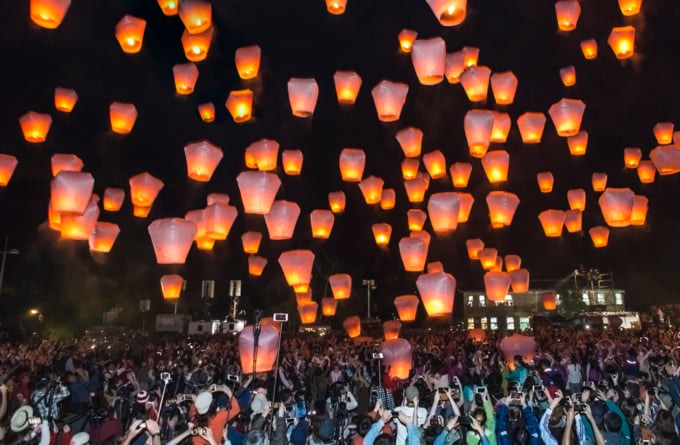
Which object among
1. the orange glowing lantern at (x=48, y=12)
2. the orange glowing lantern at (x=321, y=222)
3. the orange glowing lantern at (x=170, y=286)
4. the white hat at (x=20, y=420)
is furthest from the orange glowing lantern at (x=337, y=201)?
the white hat at (x=20, y=420)

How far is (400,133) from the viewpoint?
15.6 m

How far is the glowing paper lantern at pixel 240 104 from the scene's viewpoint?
13.8 m

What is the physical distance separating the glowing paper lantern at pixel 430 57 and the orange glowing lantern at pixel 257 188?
154 inches

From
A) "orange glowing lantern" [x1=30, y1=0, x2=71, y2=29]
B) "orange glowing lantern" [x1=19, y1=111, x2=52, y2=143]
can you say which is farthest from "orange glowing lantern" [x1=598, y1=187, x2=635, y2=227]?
"orange glowing lantern" [x1=19, y1=111, x2=52, y2=143]

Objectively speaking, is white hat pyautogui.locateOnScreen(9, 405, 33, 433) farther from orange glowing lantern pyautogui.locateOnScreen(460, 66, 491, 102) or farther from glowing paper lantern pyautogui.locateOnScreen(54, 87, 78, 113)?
orange glowing lantern pyautogui.locateOnScreen(460, 66, 491, 102)

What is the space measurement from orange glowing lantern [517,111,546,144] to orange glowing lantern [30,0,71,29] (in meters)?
10.6

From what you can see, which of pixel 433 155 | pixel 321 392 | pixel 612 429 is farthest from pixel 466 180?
pixel 612 429

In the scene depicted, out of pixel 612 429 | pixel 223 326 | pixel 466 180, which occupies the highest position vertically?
pixel 466 180

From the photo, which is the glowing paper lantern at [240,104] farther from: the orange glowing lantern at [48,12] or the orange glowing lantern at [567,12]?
the orange glowing lantern at [567,12]

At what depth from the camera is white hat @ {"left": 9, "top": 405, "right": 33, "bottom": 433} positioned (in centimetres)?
530

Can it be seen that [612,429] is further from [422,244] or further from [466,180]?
[466,180]

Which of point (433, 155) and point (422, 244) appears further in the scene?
point (433, 155)

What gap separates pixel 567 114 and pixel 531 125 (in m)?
1.26

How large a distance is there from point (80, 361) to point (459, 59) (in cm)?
1167
